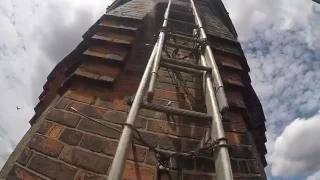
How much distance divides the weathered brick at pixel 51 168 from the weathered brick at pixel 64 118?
243 millimetres

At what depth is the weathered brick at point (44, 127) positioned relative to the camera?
1385 mm

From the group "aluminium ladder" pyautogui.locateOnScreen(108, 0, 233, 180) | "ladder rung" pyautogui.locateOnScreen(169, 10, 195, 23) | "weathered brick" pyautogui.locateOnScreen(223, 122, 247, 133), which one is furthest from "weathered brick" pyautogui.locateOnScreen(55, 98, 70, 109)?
"ladder rung" pyautogui.locateOnScreen(169, 10, 195, 23)

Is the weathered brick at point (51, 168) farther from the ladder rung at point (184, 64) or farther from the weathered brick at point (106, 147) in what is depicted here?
the ladder rung at point (184, 64)

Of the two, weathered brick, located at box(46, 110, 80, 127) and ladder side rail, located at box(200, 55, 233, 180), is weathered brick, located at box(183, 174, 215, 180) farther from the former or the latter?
weathered brick, located at box(46, 110, 80, 127)

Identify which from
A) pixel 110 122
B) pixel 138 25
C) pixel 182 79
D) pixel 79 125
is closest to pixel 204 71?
pixel 182 79

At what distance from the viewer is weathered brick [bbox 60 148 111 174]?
123cm

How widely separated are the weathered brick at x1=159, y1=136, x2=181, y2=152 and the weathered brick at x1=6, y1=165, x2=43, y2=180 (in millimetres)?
664

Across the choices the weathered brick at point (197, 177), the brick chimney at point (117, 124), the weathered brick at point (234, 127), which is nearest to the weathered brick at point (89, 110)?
the brick chimney at point (117, 124)

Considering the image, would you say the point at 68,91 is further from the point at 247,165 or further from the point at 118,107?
the point at 247,165

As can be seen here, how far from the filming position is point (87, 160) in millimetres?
1261

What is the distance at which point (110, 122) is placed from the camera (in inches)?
58.0

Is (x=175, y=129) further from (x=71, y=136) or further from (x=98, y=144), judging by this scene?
(x=71, y=136)

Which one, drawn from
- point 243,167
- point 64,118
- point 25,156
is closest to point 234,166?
point 243,167

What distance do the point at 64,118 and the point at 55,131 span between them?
0.33 ft
